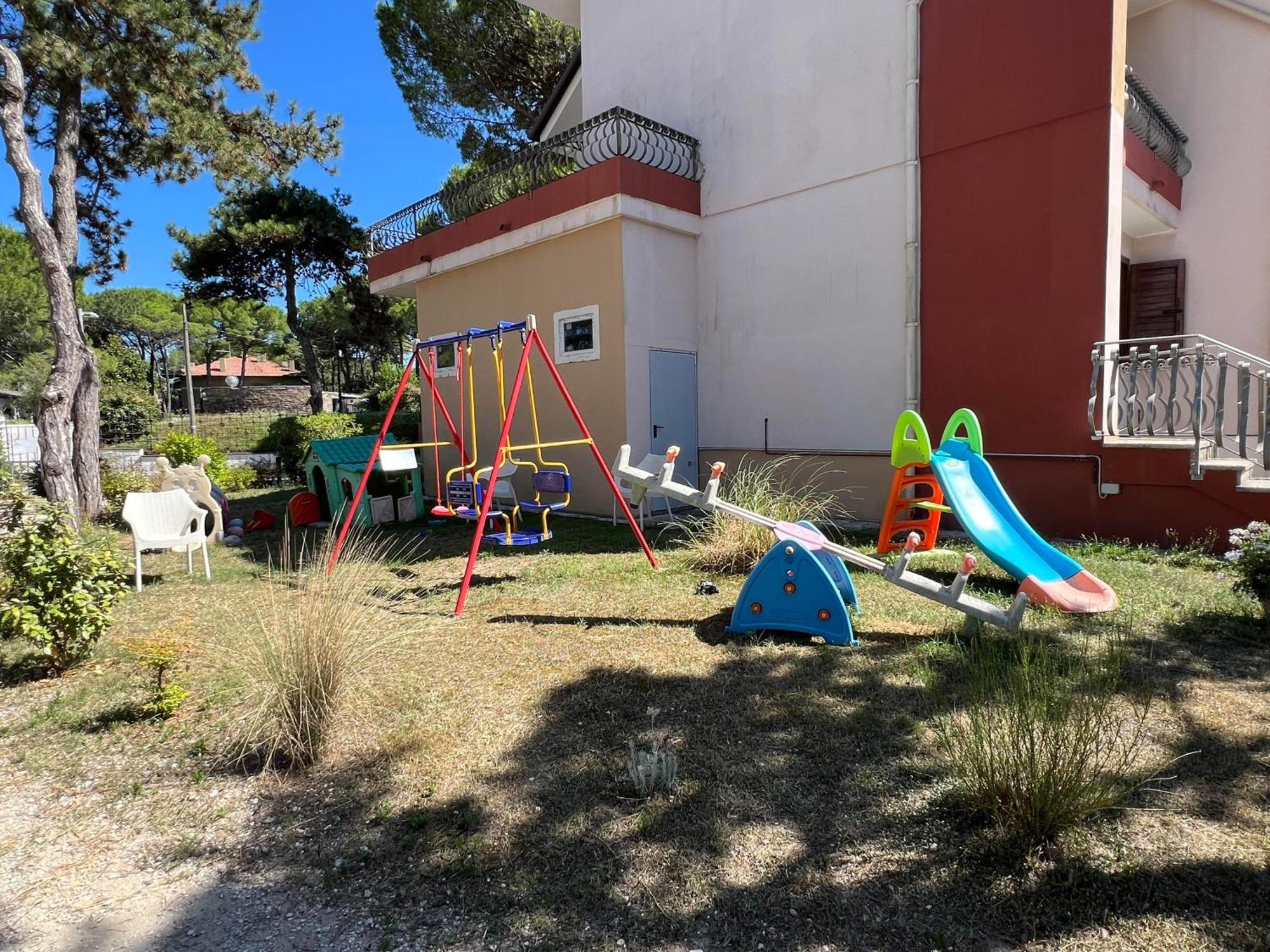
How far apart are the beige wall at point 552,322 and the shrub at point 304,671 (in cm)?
584

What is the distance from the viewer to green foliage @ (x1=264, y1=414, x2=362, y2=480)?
15.9m

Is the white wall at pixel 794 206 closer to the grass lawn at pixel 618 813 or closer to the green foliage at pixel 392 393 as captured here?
the grass lawn at pixel 618 813

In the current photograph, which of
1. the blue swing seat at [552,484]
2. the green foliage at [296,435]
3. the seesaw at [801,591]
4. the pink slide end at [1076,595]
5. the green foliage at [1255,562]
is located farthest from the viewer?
the green foliage at [296,435]

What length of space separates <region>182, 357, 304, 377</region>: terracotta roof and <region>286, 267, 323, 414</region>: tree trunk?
2982cm

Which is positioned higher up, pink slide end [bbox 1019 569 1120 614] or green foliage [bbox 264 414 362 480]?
green foliage [bbox 264 414 362 480]

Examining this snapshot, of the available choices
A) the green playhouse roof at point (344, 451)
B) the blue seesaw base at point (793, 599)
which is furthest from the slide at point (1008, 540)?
the green playhouse roof at point (344, 451)

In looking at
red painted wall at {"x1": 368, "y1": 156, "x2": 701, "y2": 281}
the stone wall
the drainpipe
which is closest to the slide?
the drainpipe

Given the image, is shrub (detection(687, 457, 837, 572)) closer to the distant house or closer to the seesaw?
the seesaw

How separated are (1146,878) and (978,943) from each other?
0.64 metres

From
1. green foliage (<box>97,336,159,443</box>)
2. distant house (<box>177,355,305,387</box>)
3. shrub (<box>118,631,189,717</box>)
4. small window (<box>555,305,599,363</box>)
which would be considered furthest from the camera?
distant house (<box>177,355,305,387</box>)

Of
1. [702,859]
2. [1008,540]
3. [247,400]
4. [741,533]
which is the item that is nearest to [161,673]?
[702,859]

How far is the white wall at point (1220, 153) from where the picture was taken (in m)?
8.13

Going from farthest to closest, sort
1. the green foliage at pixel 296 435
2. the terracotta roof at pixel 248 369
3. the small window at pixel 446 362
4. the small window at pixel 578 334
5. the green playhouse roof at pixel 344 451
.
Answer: the terracotta roof at pixel 248 369
the green foliage at pixel 296 435
the small window at pixel 446 362
the green playhouse roof at pixel 344 451
the small window at pixel 578 334

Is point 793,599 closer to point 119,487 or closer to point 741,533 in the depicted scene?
point 741,533
